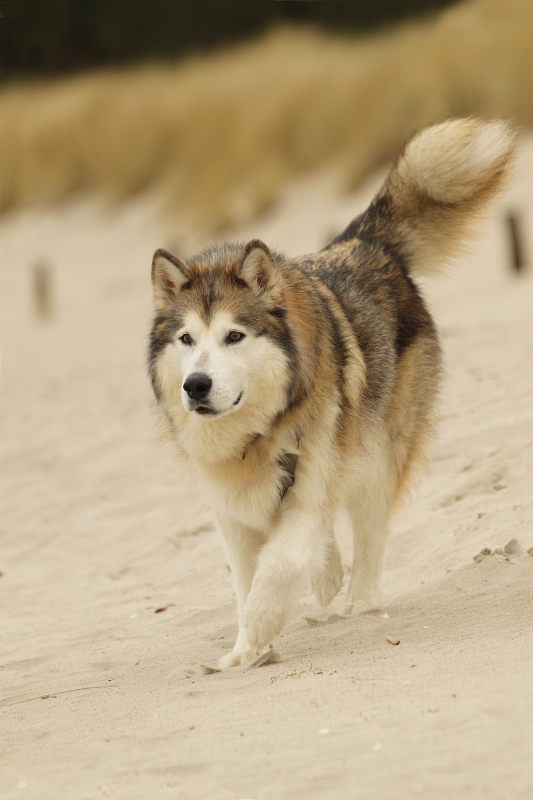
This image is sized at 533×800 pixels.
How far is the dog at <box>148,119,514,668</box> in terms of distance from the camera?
3812mm

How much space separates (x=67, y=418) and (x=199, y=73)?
1902cm

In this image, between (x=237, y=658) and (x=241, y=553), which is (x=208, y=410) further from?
(x=237, y=658)

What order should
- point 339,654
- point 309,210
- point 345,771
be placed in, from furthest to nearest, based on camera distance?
point 309,210, point 339,654, point 345,771

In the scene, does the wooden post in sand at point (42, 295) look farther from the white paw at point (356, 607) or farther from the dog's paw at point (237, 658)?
the dog's paw at point (237, 658)

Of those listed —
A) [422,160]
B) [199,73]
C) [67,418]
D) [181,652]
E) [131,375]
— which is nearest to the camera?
[181,652]

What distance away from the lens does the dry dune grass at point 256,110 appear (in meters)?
18.8

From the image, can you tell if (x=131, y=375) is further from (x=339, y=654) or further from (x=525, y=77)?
(x=525, y=77)

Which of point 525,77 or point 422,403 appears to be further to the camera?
point 525,77

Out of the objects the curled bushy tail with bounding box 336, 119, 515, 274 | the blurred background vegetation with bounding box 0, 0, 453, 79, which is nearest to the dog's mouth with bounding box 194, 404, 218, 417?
the curled bushy tail with bounding box 336, 119, 515, 274

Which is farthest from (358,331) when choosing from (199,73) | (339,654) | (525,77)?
(199,73)

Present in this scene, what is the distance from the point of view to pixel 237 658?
3777mm

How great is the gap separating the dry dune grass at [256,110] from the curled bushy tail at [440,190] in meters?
12.6

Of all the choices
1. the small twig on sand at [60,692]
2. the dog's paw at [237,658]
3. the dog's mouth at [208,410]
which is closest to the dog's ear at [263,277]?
the dog's mouth at [208,410]

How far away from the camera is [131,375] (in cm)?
1179
